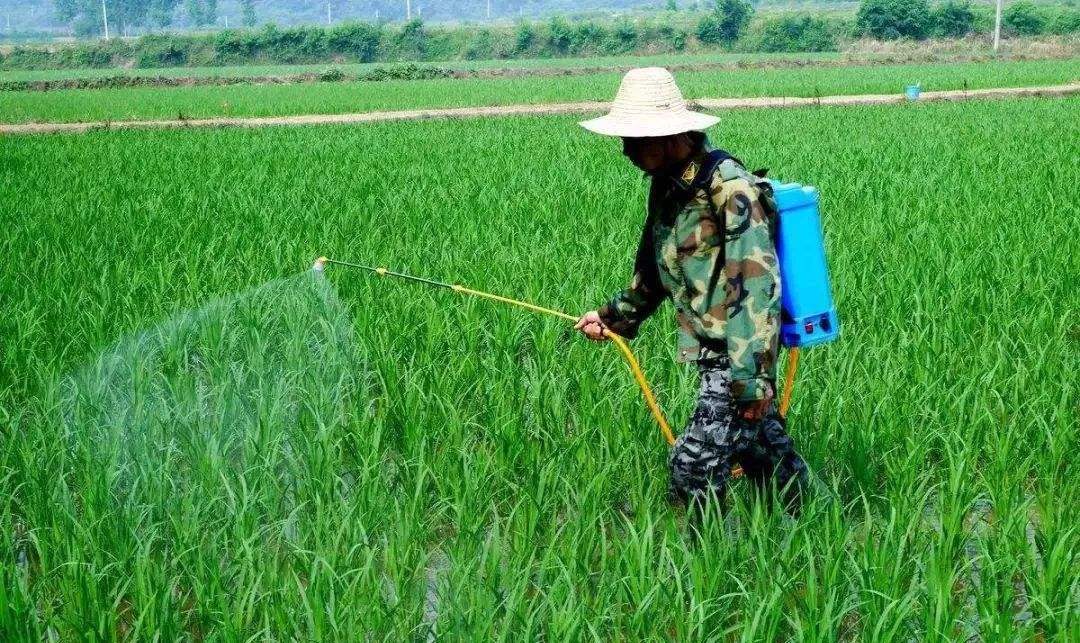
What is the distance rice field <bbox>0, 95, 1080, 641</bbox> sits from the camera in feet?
6.66

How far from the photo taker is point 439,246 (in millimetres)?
5871

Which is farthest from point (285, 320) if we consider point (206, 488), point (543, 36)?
point (543, 36)

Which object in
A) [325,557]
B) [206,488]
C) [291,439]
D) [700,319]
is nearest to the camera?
[325,557]

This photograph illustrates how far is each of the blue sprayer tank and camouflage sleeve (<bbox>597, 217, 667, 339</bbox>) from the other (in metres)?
0.34

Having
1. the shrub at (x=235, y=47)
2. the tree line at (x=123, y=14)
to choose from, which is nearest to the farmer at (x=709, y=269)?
the shrub at (x=235, y=47)

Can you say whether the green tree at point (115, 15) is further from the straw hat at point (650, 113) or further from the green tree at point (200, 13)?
the straw hat at point (650, 113)

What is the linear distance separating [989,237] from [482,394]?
3.09 m

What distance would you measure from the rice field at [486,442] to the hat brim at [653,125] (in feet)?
2.50

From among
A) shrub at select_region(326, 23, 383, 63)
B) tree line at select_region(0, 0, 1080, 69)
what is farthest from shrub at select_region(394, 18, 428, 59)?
shrub at select_region(326, 23, 383, 63)

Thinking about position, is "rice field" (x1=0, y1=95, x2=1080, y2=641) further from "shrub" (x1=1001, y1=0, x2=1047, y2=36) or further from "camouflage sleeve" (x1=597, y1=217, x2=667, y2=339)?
"shrub" (x1=1001, y1=0, x2=1047, y2=36)

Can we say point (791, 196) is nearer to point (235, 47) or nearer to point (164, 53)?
point (235, 47)

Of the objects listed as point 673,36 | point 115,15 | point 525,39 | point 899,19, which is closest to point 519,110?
point 899,19

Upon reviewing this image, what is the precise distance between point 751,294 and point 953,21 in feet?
173

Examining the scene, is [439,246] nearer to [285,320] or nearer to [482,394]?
[285,320]
